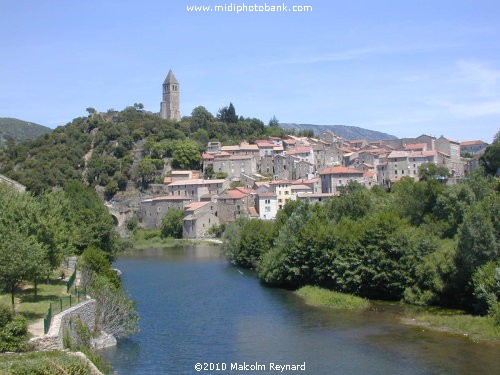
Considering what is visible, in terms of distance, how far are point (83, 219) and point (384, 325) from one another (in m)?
20.7

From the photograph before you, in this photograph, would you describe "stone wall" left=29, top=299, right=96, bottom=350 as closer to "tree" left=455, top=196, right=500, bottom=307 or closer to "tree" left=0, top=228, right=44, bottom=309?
"tree" left=0, top=228, right=44, bottom=309

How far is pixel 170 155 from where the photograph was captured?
93.5m

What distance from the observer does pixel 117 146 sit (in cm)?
9619

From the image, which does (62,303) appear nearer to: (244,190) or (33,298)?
(33,298)

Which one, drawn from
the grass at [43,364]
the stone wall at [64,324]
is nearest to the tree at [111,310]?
the stone wall at [64,324]

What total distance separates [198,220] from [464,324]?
165 ft

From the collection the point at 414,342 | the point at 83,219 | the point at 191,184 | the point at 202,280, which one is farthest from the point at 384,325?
the point at 191,184

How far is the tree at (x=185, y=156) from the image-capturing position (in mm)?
90375

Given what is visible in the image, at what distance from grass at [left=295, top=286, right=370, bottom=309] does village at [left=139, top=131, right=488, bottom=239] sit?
3363 centimetres

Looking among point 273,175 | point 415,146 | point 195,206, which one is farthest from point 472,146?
point 195,206

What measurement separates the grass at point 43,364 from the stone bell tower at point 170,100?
105 meters

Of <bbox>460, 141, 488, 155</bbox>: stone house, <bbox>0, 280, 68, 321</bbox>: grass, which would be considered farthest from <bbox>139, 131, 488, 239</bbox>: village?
<bbox>0, 280, 68, 321</bbox>: grass

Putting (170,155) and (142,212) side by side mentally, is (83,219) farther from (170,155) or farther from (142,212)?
(170,155)

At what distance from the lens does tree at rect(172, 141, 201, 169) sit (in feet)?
297
